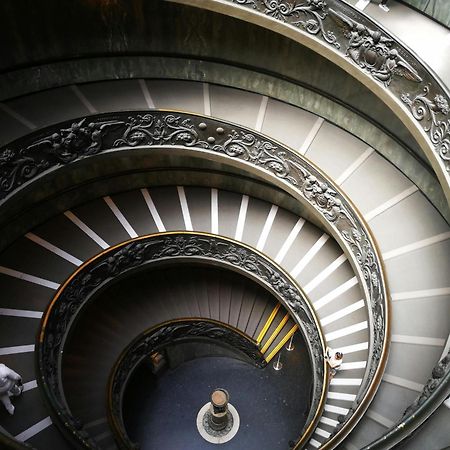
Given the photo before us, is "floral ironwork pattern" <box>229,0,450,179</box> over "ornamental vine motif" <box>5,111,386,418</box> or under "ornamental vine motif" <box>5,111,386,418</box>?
over

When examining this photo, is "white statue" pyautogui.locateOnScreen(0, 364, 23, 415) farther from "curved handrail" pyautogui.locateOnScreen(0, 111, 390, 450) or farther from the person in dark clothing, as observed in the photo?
the person in dark clothing

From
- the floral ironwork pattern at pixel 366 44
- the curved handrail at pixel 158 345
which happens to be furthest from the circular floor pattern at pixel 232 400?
the floral ironwork pattern at pixel 366 44

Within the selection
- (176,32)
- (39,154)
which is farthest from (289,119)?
(39,154)

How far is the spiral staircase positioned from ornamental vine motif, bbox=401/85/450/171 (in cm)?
85

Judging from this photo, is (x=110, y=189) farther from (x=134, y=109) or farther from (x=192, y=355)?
(x=192, y=355)

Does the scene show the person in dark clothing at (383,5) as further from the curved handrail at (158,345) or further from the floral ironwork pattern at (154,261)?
the curved handrail at (158,345)

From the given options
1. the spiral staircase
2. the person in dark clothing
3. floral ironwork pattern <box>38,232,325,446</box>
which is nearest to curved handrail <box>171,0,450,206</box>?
the spiral staircase

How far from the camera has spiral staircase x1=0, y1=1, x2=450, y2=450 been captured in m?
7.62

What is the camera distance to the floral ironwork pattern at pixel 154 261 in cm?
860

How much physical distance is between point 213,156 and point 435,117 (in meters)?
5.17

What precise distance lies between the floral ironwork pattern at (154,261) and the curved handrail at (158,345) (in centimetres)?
176

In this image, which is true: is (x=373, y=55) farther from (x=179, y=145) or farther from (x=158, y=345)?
(x=158, y=345)

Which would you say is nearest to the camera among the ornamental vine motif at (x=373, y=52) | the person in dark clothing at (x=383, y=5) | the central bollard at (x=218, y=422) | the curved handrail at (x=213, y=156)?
the ornamental vine motif at (x=373, y=52)

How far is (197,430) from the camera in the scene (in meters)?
12.6
